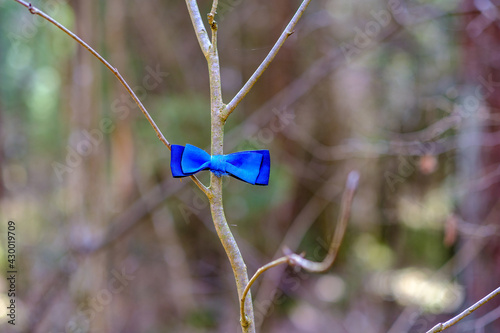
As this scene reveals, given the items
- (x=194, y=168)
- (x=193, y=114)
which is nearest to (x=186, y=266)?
(x=193, y=114)

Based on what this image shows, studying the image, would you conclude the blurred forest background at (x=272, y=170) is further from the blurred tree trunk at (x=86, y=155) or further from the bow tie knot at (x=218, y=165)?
the bow tie knot at (x=218, y=165)

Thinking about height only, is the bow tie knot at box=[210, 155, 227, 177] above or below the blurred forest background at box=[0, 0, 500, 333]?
above

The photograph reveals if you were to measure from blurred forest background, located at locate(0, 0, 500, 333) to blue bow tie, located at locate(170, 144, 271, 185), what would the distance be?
A: 1.73 m

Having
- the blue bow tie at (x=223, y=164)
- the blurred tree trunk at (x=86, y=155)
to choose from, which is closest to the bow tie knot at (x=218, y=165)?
the blue bow tie at (x=223, y=164)

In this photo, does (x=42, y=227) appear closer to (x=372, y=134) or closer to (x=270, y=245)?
(x=270, y=245)

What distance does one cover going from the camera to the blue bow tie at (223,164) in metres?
0.74

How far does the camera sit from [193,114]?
331 cm

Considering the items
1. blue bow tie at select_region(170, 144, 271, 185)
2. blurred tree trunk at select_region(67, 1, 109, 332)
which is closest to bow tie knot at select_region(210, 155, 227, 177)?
blue bow tie at select_region(170, 144, 271, 185)

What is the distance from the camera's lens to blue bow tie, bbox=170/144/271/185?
2.42ft

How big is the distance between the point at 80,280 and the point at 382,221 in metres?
2.55

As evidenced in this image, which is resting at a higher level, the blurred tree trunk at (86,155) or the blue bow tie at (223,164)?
the blue bow tie at (223,164)

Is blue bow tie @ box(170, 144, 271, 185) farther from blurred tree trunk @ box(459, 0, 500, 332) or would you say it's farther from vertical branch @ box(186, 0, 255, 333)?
blurred tree trunk @ box(459, 0, 500, 332)

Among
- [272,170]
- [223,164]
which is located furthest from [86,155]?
[223,164]

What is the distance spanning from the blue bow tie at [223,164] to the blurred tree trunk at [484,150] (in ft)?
5.75
